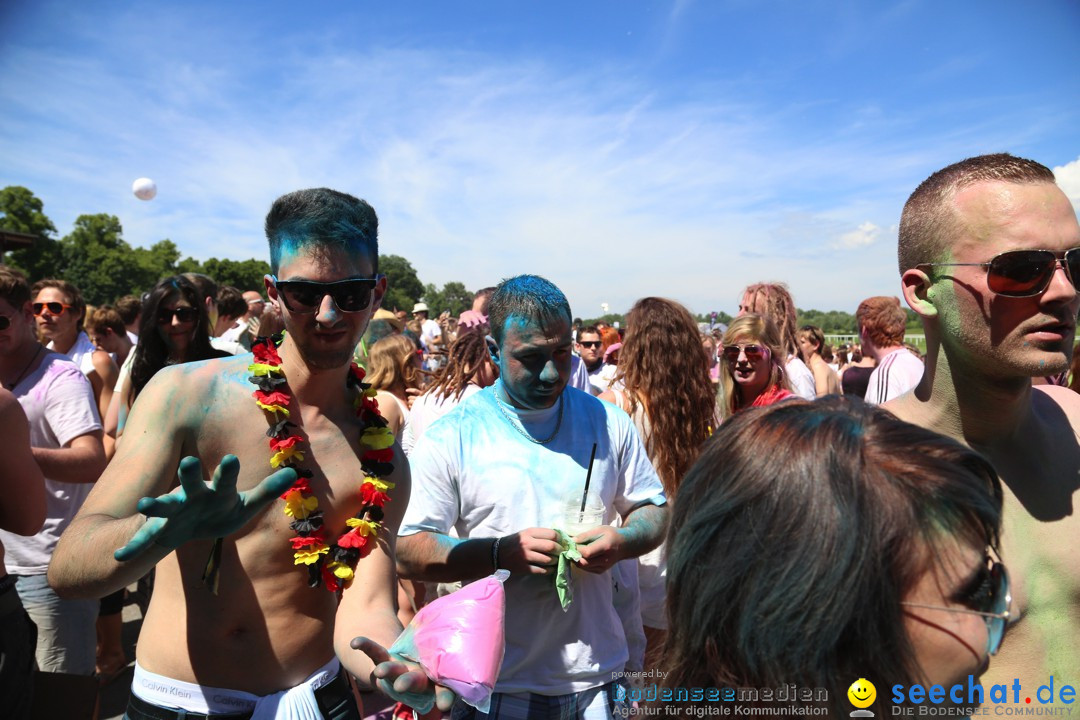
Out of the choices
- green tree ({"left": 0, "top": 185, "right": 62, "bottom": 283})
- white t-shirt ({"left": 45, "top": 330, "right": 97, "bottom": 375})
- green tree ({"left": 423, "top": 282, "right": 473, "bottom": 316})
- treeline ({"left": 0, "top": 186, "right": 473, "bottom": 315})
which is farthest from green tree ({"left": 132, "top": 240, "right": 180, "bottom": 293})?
white t-shirt ({"left": 45, "top": 330, "right": 97, "bottom": 375})

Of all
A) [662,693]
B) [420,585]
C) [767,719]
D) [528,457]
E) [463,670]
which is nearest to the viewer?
[767,719]

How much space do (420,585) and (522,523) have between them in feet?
8.39

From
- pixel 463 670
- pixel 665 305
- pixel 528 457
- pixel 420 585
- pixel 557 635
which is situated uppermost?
pixel 665 305

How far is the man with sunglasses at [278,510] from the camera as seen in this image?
1906 mm

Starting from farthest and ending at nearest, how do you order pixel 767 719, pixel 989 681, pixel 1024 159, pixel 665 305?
1. pixel 665 305
2. pixel 1024 159
3. pixel 989 681
4. pixel 767 719

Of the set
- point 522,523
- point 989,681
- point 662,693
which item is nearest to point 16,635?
point 522,523

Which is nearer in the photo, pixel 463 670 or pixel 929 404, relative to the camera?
pixel 463 670

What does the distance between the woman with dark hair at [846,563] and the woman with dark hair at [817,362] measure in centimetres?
342

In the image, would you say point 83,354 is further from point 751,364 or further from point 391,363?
point 751,364

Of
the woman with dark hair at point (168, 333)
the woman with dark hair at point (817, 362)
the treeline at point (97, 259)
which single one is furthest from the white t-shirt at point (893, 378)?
the treeline at point (97, 259)

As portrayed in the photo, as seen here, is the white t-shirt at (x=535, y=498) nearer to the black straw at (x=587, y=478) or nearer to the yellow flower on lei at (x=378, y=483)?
the black straw at (x=587, y=478)

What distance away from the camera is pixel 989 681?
1702 mm

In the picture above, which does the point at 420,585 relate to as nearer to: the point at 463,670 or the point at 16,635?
the point at 16,635

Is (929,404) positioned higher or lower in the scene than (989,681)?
higher
